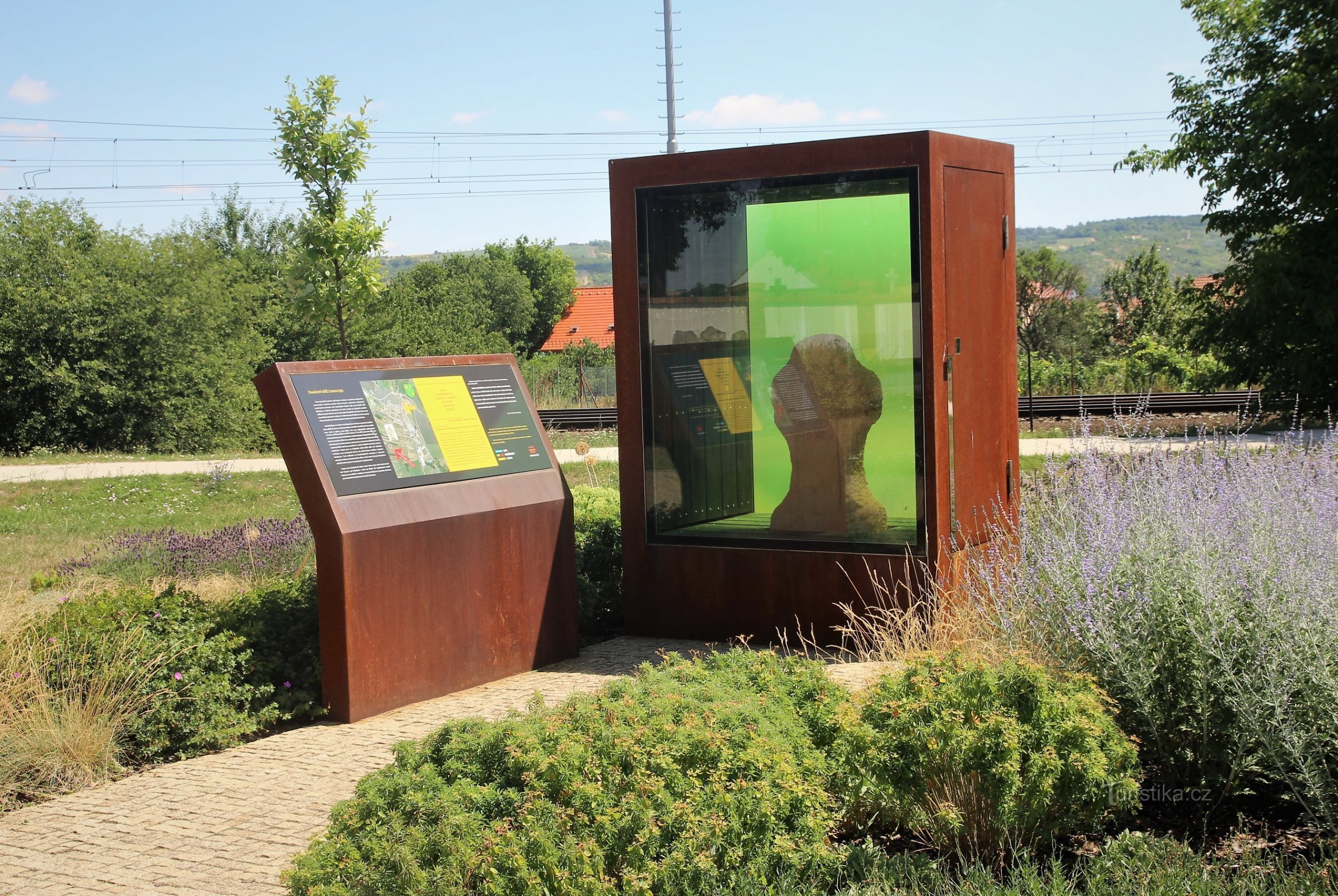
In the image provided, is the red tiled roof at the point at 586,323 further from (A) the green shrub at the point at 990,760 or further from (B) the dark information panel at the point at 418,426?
(A) the green shrub at the point at 990,760

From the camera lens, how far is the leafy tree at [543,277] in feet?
291

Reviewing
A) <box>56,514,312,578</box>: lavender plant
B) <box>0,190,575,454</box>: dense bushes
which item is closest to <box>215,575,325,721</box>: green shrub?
<box>56,514,312,578</box>: lavender plant

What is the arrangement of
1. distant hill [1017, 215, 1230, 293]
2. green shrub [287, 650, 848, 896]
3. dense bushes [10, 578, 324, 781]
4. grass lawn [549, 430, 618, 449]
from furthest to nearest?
distant hill [1017, 215, 1230, 293] → grass lawn [549, 430, 618, 449] → dense bushes [10, 578, 324, 781] → green shrub [287, 650, 848, 896]

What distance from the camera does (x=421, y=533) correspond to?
6.39m

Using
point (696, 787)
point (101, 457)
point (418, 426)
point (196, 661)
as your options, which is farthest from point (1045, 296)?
point (696, 787)

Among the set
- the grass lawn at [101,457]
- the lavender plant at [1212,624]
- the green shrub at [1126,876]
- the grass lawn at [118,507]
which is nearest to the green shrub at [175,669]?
the green shrub at [1126,876]

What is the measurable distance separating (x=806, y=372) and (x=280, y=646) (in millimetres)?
3629

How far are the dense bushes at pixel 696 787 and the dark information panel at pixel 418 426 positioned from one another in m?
2.64

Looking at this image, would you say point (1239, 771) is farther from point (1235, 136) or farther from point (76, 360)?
point (76, 360)

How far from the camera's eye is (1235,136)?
18.3m

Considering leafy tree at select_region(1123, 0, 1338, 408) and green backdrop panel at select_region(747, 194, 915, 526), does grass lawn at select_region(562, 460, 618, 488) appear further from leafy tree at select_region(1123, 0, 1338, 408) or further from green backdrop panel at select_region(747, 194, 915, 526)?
leafy tree at select_region(1123, 0, 1338, 408)

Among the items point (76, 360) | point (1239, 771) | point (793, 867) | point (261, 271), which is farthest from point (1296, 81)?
point (261, 271)

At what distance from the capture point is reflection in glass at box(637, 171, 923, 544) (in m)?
7.12

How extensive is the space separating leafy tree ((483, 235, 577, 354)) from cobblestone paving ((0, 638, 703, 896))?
3159 inches
